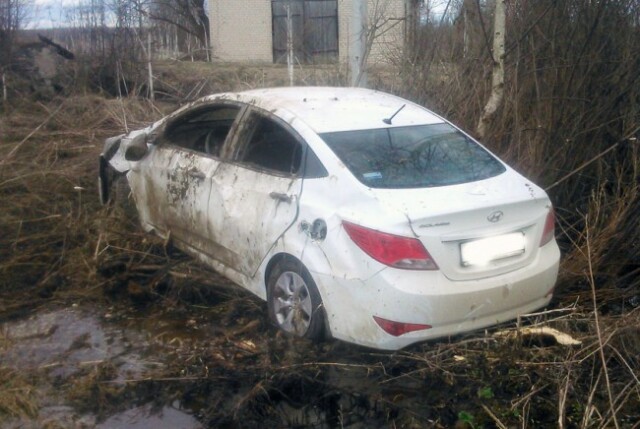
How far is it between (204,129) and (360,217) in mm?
2408

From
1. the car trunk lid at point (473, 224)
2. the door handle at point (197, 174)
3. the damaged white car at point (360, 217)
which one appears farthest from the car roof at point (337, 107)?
the car trunk lid at point (473, 224)

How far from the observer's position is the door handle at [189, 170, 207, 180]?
19.6 ft

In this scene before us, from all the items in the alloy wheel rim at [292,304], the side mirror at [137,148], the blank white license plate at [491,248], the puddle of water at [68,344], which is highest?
the side mirror at [137,148]

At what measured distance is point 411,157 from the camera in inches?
207

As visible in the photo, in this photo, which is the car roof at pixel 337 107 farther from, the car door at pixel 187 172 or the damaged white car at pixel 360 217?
the car door at pixel 187 172

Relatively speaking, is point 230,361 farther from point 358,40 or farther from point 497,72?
point 358,40

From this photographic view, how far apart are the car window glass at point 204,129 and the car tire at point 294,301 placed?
4.40 ft

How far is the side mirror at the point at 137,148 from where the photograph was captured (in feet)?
22.3

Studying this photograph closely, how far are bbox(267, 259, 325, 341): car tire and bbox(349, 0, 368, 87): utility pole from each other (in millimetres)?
4020

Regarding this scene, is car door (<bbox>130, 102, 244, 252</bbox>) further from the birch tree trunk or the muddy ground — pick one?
the birch tree trunk

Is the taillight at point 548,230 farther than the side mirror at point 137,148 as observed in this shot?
No

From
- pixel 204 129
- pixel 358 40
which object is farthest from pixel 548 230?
pixel 358 40

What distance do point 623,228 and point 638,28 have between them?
2476 mm

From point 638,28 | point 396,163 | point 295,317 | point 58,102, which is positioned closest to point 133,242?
point 295,317
